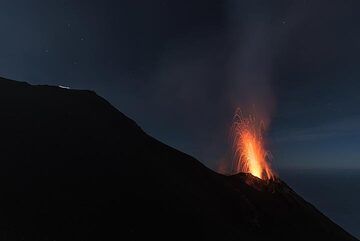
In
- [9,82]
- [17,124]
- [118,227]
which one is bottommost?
[118,227]

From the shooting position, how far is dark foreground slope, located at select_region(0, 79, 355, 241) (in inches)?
1289

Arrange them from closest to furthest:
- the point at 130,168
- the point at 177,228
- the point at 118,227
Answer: the point at 118,227 → the point at 177,228 → the point at 130,168

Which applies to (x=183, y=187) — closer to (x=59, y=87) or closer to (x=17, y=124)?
(x=17, y=124)

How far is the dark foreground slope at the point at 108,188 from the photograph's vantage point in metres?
32.8

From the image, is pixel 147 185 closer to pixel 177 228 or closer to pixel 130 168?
pixel 130 168

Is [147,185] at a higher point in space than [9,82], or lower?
lower

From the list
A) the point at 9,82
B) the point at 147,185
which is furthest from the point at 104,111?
the point at 147,185

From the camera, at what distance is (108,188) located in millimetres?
40000

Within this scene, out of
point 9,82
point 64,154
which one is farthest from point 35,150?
point 9,82

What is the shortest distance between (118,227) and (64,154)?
16475 millimetres

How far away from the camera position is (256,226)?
158 feet

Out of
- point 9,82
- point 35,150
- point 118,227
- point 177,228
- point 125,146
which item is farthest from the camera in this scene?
point 9,82

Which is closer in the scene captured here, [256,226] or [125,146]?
[256,226]

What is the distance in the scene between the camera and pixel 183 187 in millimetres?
48219
